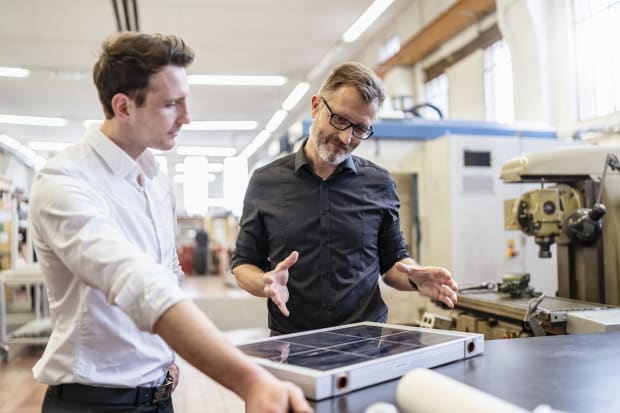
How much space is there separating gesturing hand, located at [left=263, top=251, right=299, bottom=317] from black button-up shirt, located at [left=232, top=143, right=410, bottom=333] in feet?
1.10

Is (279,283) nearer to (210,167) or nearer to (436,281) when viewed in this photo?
(436,281)

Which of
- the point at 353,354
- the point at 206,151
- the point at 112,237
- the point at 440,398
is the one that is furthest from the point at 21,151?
the point at 440,398

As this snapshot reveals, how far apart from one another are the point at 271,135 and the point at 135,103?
12353 mm

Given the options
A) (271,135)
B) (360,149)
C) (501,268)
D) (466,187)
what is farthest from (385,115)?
(271,135)

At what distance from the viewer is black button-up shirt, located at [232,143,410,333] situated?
5.47ft

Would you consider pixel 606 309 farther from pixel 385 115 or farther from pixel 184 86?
pixel 385 115

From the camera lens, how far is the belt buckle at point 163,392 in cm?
119

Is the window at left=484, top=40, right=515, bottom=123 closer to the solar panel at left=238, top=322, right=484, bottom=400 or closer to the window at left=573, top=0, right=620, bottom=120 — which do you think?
the window at left=573, top=0, right=620, bottom=120

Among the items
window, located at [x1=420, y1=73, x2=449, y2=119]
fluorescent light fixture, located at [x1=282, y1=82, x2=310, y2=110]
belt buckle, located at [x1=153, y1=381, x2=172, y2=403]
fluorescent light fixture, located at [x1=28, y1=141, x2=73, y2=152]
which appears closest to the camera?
belt buckle, located at [x1=153, y1=381, x2=172, y2=403]

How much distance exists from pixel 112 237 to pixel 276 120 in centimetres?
1050

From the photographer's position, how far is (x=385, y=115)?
4.42m

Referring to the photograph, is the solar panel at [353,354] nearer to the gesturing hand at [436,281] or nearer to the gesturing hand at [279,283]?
the gesturing hand at [279,283]

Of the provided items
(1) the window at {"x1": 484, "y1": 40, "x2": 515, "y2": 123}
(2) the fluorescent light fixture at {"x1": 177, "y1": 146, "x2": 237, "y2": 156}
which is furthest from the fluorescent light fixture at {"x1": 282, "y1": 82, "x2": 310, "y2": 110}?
(2) the fluorescent light fixture at {"x1": 177, "y1": 146, "x2": 237, "y2": 156}

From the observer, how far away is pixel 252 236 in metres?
1.76
